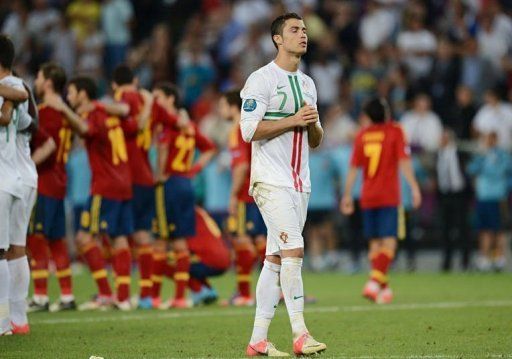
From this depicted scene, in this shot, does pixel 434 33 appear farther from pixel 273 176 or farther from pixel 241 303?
pixel 273 176

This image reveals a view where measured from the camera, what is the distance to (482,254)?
21.1 m

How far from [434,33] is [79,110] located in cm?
1260

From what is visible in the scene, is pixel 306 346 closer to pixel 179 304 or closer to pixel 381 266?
pixel 179 304

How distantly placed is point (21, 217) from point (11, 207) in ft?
0.54

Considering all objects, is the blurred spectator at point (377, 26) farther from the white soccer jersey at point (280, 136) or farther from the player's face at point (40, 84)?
the white soccer jersey at point (280, 136)

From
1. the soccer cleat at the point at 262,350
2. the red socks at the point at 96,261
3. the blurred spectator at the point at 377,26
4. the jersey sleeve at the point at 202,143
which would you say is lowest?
the soccer cleat at the point at 262,350

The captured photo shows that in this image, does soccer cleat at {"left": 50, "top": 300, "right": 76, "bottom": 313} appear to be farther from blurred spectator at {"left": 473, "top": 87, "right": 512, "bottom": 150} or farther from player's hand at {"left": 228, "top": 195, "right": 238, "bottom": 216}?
blurred spectator at {"left": 473, "top": 87, "right": 512, "bottom": 150}

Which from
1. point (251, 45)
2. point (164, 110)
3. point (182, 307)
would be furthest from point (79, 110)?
point (251, 45)

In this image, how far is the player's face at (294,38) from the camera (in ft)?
31.3

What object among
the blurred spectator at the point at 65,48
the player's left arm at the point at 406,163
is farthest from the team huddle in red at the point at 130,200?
the blurred spectator at the point at 65,48

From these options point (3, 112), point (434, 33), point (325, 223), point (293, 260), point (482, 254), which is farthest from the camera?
point (434, 33)

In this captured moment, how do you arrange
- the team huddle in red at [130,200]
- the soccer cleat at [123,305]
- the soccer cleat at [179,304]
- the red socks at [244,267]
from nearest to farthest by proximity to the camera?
1. the team huddle in red at [130,200]
2. the soccer cleat at [123,305]
3. the soccer cleat at [179,304]
4. the red socks at [244,267]

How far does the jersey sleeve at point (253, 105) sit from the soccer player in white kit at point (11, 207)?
2369 millimetres

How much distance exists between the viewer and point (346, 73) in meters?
24.9
